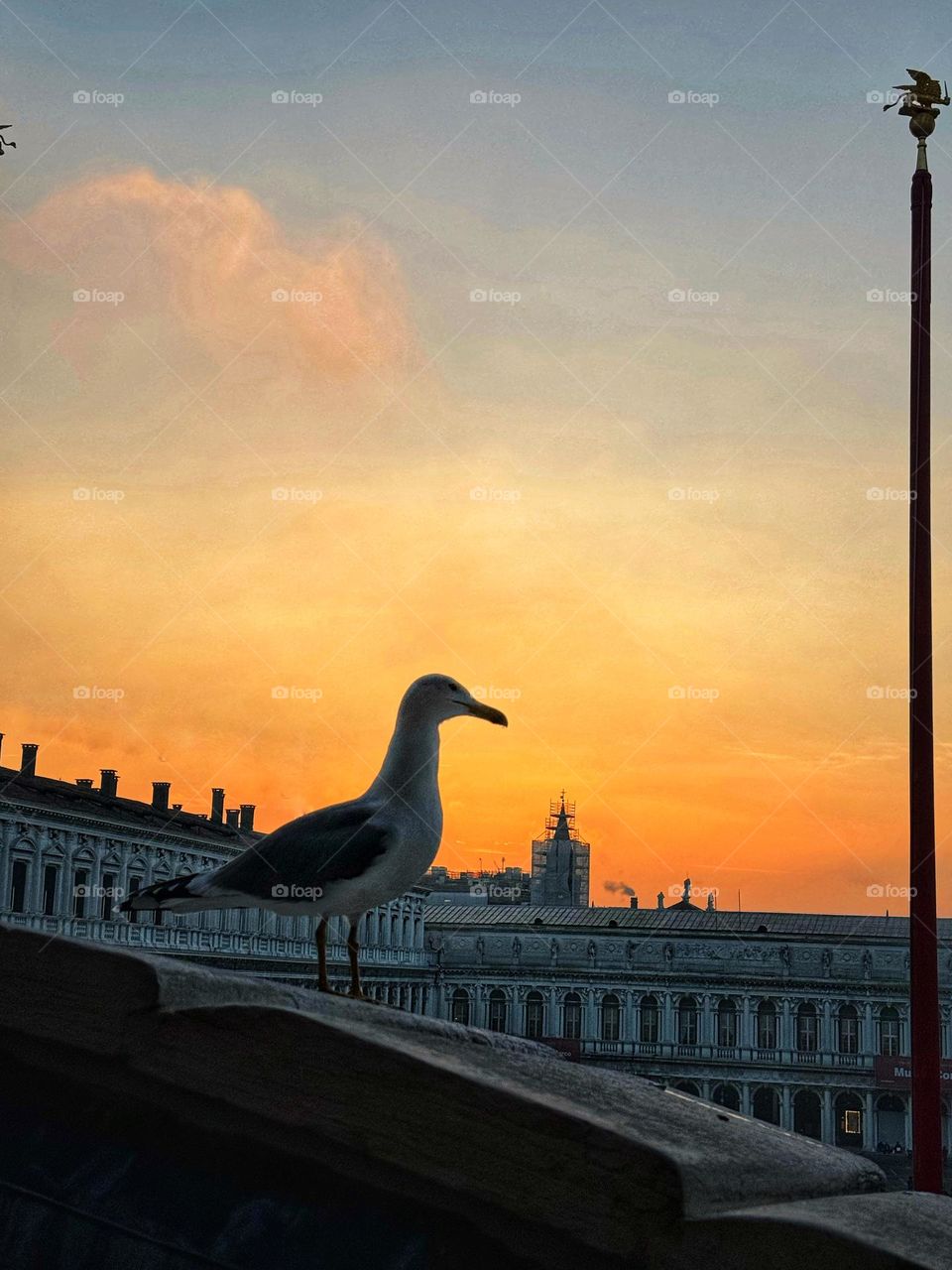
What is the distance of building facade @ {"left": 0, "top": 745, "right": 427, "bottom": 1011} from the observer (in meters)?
43.9

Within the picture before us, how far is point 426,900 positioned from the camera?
8431cm

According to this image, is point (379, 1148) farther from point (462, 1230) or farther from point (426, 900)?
point (426, 900)

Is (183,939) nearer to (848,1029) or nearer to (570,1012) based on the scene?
(570,1012)

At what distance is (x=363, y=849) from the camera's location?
12.9 feet

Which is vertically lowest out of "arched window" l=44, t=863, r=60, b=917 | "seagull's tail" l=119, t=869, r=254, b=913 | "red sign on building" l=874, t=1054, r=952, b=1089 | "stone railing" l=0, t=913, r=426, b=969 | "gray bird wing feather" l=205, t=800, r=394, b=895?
"red sign on building" l=874, t=1054, r=952, b=1089

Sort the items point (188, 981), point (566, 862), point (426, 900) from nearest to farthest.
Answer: point (188, 981) → point (426, 900) → point (566, 862)

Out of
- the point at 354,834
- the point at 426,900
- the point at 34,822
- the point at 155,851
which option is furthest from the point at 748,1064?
the point at 354,834

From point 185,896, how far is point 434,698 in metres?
0.79

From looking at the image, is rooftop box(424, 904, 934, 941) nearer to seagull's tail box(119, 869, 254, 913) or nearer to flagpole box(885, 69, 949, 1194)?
flagpole box(885, 69, 949, 1194)

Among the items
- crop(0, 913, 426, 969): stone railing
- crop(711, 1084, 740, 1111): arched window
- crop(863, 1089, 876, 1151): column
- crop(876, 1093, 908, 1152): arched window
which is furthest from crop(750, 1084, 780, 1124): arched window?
crop(0, 913, 426, 969): stone railing

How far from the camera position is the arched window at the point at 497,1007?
7275 centimetres

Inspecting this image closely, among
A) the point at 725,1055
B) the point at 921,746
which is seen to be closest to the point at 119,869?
the point at 725,1055

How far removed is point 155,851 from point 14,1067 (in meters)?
51.1

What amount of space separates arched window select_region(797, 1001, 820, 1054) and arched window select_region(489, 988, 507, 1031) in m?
13.1
